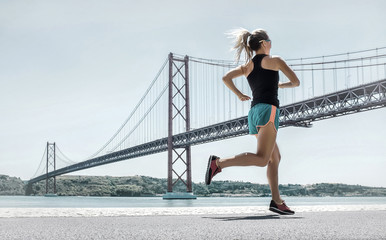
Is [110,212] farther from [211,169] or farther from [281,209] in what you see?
[281,209]

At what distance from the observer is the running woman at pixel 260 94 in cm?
382

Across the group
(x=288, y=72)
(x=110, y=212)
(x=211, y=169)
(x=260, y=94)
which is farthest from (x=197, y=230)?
(x=110, y=212)

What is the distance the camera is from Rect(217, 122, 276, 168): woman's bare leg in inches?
149

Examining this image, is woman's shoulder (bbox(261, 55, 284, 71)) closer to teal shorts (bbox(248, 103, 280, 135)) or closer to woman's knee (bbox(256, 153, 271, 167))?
teal shorts (bbox(248, 103, 280, 135))

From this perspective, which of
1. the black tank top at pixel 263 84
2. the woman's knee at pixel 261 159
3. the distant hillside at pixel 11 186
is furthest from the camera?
the distant hillside at pixel 11 186

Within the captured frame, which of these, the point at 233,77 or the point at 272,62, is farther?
the point at 233,77

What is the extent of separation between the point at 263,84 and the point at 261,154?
574 millimetres

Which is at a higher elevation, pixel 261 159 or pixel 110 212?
pixel 261 159

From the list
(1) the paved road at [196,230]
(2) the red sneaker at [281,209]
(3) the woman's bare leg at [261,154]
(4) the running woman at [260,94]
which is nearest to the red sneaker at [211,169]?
(4) the running woman at [260,94]

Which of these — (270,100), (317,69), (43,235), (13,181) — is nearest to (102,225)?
(43,235)

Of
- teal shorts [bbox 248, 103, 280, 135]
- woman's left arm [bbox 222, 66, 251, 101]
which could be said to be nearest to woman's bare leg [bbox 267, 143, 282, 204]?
teal shorts [bbox 248, 103, 280, 135]

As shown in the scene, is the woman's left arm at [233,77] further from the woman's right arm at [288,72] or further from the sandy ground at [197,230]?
the sandy ground at [197,230]

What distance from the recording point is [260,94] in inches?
155

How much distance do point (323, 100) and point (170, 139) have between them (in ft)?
40.0
